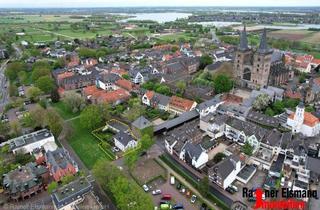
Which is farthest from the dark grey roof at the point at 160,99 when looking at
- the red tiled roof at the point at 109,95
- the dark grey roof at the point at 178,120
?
the red tiled roof at the point at 109,95

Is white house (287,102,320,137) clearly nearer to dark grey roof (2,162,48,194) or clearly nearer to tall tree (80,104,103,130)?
tall tree (80,104,103,130)

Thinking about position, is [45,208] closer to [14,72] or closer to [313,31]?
[14,72]

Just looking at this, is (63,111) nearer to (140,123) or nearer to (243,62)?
(140,123)

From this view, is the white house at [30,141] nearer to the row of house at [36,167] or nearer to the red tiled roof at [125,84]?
the row of house at [36,167]

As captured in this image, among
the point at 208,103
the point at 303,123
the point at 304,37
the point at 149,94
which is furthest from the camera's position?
the point at 304,37

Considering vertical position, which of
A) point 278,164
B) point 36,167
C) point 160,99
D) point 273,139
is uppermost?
point 273,139

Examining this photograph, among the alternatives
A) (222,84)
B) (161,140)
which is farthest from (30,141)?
(222,84)
